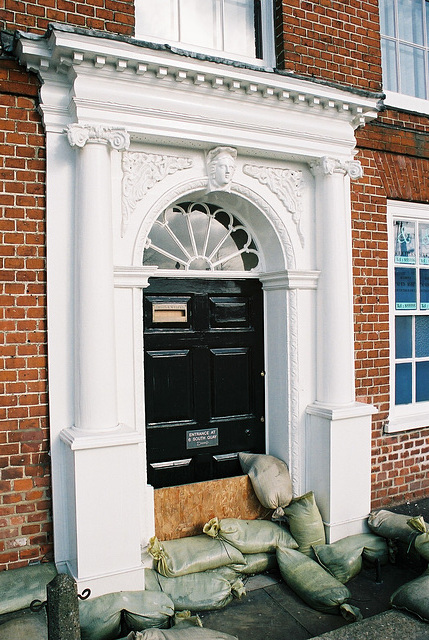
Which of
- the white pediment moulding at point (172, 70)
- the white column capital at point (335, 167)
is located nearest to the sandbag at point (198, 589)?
the white column capital at point (335, 167)

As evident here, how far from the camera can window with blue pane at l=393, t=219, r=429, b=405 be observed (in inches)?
231

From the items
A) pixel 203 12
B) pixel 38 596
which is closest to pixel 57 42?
pixel 203 12

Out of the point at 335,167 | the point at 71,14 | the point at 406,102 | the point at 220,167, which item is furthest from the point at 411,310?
the point at 71,14

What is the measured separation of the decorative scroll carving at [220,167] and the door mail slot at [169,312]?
1.07 m

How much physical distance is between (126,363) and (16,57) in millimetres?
2432

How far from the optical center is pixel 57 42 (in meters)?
3.73

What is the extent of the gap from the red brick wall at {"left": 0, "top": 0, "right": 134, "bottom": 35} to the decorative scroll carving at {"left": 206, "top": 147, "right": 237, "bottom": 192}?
46.7 inches

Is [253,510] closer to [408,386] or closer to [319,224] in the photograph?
[408,386]

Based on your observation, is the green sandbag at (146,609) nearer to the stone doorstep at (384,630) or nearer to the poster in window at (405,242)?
the stone doorstep at (384,630)

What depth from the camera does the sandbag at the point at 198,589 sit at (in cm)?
391

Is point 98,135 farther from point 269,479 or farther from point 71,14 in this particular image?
point 269,479

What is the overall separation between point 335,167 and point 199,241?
1.42m

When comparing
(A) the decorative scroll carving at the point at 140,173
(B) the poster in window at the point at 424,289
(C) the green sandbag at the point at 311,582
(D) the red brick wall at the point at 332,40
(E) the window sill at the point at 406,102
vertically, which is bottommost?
(C) the green sandbag at the point at 311,582

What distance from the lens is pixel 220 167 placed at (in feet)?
15.0
